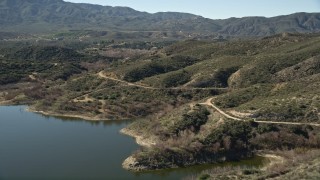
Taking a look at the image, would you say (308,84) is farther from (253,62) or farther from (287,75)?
(253,62)

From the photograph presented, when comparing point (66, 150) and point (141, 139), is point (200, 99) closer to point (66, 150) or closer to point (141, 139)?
point (141, 139)

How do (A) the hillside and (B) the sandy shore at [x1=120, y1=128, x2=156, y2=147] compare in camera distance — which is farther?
(B) the sandy shore at [x1=120, y1=128, x2=156, y2=147]

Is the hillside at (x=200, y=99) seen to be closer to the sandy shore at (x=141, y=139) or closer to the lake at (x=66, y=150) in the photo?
the sandy shore at (x=141, y=139)

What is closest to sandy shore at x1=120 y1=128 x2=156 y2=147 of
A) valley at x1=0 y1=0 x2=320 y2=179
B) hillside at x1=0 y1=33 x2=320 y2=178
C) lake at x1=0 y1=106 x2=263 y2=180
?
hillside at x1=0 y1=33 x2=320 y2=178

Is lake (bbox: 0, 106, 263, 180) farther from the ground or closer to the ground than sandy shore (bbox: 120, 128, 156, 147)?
closer to the ground

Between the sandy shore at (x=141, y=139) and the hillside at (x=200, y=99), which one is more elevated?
the hillside at (x=200, y=99)

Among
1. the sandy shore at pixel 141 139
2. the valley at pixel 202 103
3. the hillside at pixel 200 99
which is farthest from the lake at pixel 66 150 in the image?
the hillside at pixel 200 99

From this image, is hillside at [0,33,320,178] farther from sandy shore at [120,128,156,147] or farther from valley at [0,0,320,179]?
sandy shore at [120,128,156,147]

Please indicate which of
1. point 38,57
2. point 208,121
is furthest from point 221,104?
point 38,57
